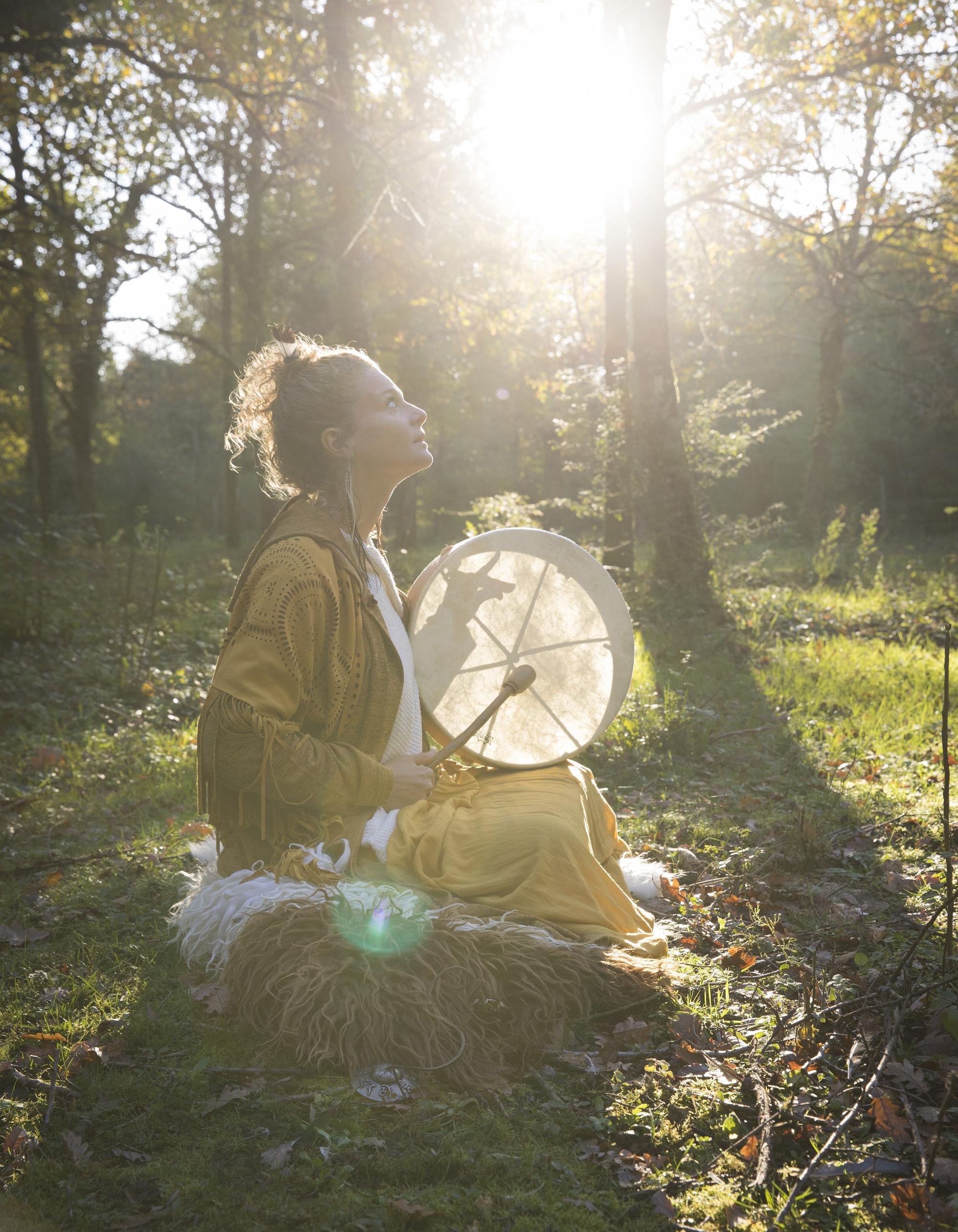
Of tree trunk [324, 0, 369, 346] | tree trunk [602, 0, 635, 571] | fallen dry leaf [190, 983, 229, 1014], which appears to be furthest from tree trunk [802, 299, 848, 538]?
fallen dry leaf [190, 983, 229, 1014]

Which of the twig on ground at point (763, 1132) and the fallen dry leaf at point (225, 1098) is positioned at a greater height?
the twig on ground at point (763, 1132)

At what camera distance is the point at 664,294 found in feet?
27.2

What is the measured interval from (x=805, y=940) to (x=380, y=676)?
5.22ft

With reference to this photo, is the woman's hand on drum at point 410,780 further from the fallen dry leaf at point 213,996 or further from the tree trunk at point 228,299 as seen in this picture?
the tree trunk at point 228,299

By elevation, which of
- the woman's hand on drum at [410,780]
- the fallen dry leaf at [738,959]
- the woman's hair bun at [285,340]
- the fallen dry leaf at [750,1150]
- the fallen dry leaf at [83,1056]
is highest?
the woman's hair bun at [285,340]

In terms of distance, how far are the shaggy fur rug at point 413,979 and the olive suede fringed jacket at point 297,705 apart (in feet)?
0.80

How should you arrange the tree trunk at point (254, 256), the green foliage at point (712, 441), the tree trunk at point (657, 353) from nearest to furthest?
the tree trunk at point (657, 353) < the green foliage at point (712, 441) < the tree trunk at point (254, 256)

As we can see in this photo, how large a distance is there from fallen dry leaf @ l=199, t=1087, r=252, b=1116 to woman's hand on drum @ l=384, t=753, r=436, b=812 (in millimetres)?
913

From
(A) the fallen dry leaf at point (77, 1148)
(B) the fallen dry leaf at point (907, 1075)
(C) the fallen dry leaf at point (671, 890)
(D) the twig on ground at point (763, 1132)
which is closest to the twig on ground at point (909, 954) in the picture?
(B) the fallen dry leaf at point (907, 1075)

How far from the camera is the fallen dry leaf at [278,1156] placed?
1.98 meters

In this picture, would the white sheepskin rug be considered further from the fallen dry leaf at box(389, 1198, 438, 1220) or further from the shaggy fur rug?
the fallen dry leaf at box(389, 1198, 438, 1220)

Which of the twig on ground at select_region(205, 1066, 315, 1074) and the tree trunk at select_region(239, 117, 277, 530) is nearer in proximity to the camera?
the twig on ground at select_region(205, 1066, 315, 1074)

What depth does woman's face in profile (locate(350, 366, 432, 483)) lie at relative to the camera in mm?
3139

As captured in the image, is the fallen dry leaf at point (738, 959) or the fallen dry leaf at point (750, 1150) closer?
the fallen dry leaf at point (750, 1150)
